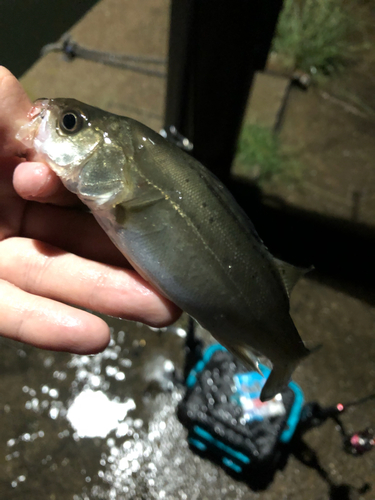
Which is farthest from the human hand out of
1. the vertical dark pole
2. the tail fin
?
the vertical dark pole

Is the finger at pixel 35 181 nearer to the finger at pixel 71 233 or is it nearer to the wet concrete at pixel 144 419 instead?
the finger at pixel 71 233

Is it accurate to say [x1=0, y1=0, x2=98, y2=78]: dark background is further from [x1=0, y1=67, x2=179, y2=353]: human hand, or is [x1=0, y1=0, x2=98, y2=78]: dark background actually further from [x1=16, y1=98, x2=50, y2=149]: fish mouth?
[x1=16, y1=98, x2=50, y2=149]: fish mouth

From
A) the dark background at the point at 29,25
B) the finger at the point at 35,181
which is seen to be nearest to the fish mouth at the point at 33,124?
the finger at the point at 35,181

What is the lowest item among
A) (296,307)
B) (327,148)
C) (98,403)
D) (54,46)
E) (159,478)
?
(159,478)

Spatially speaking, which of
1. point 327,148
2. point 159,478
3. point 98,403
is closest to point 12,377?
point 98,403

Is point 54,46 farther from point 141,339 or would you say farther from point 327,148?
point 141,339
